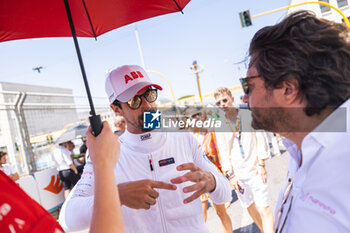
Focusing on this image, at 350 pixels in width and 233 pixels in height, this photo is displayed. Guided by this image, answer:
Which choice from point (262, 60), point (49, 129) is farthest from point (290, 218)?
point (49, 129)

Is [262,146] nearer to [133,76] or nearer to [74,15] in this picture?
[133,76]

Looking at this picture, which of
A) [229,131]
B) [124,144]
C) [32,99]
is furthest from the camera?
[32,99]

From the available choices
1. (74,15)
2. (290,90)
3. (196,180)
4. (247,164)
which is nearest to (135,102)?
(196,180)

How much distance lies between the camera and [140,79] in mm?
2049

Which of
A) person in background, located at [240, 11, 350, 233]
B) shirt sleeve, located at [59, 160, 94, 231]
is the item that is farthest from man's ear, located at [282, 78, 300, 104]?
shirt sleeve, located at [59, 160, 94, 231]

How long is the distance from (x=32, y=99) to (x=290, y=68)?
6569mm

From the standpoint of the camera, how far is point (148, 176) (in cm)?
181

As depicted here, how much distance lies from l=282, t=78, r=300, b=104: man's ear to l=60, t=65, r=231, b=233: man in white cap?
65 centimetres

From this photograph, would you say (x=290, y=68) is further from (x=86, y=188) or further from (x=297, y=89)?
(x=86, y=188)

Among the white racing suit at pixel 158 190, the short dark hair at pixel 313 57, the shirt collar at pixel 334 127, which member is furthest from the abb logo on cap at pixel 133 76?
the shirt collar at pixel 334 127

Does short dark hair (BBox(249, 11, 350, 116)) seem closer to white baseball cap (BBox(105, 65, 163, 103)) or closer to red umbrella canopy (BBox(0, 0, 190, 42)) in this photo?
white baseball cap (BBox(105, 65, 163, 103))

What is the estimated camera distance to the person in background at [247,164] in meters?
3.68

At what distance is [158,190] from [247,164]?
7.86ft

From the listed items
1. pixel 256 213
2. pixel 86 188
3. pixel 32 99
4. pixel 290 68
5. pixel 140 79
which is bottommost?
pixel 256 213
